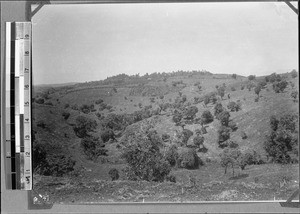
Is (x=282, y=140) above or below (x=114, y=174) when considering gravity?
above

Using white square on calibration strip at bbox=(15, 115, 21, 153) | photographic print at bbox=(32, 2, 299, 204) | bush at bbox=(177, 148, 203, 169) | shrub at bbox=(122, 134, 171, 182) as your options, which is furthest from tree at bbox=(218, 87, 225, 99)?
white square on calibration strip at bbox=(15, 115, 21, 153)

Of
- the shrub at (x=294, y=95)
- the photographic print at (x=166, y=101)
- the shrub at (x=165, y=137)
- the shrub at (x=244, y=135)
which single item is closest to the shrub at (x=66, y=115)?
the photographic print at (x=166, y=101)

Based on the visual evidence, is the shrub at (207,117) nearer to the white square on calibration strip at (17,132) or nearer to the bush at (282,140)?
the bush at (282,140)

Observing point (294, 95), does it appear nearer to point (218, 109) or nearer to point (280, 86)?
point (280, 86)

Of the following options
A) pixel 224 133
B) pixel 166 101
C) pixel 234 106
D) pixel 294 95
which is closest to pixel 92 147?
pixel 166 101

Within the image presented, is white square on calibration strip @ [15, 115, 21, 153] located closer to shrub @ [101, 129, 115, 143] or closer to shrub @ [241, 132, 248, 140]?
shrub @ [101, 129, 115, 143]

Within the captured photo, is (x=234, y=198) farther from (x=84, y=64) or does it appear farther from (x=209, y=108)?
(x=84, y=64)
